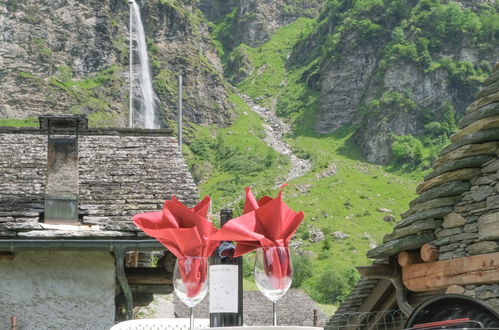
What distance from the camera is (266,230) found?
3.30 metres

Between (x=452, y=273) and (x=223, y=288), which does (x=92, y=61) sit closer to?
(x=452, y=273)

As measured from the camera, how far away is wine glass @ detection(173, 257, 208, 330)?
3.38 meters

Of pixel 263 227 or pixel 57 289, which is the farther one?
pixel 57 289

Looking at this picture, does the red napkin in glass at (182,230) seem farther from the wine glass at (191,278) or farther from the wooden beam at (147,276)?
the wooden beam at (147,276)

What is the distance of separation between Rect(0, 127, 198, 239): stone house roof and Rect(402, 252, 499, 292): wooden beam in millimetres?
3668

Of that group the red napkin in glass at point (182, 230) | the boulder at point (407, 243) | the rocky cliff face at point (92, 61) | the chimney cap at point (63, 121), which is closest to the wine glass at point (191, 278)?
the red napkin in glass at point (182, 230)

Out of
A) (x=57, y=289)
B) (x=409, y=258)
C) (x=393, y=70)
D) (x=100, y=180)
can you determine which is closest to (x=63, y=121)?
(x=100, y=180)

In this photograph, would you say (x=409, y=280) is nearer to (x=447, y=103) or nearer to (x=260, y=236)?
(x=260, y=236)

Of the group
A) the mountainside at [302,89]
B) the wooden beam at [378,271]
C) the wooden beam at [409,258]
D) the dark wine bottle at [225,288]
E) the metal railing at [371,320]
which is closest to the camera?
the dark wine bottle at [225,288]

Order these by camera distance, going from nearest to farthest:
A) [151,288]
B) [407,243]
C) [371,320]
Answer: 1. [407,243]
2. [371,320]
3. [151,288]

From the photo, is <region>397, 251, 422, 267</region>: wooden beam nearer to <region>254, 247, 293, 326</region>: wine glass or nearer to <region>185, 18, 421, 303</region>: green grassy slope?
<region>254, 247, 293, 326</region>: wine glass

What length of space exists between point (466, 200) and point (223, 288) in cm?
→ 550

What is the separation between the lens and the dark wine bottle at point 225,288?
3357 millimetres

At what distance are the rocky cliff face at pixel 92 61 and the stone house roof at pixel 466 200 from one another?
369 feet
